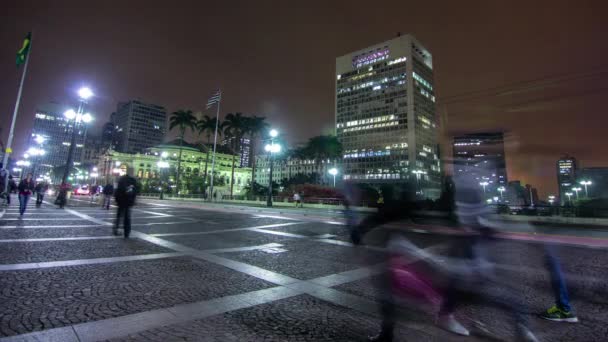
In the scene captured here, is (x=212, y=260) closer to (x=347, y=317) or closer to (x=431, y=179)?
(x=347, y=317)

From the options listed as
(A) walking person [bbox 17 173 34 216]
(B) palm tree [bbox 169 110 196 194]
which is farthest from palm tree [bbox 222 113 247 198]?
(A) walking person [bbox 17 173 34 216]

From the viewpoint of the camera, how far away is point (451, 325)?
9.32 feet

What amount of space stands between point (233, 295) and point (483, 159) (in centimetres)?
420

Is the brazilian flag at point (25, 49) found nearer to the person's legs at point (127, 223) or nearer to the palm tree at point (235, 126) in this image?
the person's legs at point (127, 223)

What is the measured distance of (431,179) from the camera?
427 feet

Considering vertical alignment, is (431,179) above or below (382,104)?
below

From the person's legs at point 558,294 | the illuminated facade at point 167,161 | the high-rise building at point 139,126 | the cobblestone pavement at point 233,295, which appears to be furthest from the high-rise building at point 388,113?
the high-rise building at point 139,126

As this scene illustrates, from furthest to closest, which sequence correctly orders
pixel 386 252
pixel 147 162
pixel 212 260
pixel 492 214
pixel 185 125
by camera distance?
pixel 147 162 < pixel 185 125 < pixel 212 260 < pixel 492 214 < pixel 386 252

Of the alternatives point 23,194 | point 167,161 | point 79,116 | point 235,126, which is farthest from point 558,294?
point 167,161

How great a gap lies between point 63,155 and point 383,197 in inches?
8063

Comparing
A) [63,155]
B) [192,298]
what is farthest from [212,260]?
[63,155]

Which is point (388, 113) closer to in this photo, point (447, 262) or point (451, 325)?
point (447, 262)

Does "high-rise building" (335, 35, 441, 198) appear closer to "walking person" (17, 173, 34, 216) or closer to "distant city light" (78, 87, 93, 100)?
"distant city light" (78, 87, 93, 100)

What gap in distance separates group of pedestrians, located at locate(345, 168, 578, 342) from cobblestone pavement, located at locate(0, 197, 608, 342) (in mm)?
156
